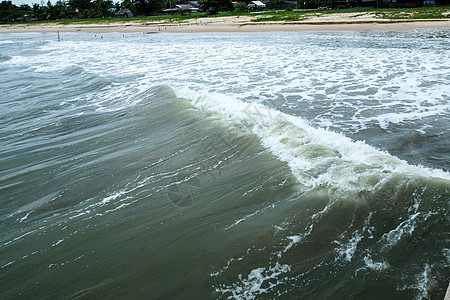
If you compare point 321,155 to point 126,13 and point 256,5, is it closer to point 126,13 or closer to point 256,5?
point 256,5

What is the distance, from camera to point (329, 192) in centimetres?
360

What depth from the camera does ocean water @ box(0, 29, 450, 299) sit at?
8.45ft

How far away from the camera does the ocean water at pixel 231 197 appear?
101 inches

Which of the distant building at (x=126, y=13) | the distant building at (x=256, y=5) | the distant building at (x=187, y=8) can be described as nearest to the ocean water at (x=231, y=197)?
the distant building at (x=256, y=5)

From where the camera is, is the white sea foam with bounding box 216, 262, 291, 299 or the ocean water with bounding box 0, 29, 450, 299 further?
the ocean water with bounding box 0, 29, 450, 299

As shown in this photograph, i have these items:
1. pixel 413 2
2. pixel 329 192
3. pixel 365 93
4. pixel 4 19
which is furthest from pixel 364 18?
pixel 4 19

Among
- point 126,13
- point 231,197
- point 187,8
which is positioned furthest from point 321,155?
point 126,13

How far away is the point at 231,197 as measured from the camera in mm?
3748

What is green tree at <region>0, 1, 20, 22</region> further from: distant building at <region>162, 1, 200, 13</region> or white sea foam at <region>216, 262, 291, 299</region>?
white sea foam at <region>216, 262, 291, 299</region>

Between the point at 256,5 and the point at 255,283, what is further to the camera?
the point at 256,5

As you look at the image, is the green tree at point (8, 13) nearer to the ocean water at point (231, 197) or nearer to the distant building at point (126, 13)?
the distant building at point (126, 13)

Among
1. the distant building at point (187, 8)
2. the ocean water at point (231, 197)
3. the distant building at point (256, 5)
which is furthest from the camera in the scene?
the distant building at point (187, 8)

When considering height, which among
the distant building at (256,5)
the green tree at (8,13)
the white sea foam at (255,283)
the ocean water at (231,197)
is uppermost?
the green tree at (8,13)

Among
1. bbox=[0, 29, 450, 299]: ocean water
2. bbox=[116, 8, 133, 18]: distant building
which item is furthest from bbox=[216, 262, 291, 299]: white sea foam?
bbox=[116, 8, 133, 18]: distant building
